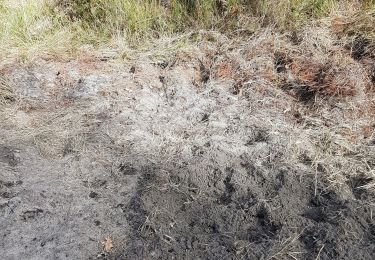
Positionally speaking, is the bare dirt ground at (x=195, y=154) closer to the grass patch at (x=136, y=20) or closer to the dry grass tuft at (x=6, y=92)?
the dry grass tuft at (x=6, y=92)

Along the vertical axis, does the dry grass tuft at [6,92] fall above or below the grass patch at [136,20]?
below

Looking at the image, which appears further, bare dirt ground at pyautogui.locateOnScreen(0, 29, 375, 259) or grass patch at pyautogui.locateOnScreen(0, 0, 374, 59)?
grass patch at pyautogui.locateOnScreen(0, 0, 374, 59)

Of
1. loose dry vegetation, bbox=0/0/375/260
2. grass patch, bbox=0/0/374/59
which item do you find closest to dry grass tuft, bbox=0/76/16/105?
loose dry vegetation, bbox=0/0/375/260

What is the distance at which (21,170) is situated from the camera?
2.64m

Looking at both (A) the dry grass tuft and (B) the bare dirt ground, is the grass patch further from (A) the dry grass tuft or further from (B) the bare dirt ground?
(A) the dry grass tuft

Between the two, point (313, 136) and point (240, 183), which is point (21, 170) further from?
point (313, 136)

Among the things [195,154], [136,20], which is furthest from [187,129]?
[136,20]

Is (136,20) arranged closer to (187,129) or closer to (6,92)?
(6,92)

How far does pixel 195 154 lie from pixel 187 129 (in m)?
0.25

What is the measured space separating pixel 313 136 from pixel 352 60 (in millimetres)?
861

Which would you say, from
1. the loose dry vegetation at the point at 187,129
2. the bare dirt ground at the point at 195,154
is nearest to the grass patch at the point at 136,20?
the loose dry vegetation at the point at 187,129

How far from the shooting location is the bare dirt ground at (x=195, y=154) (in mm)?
2209

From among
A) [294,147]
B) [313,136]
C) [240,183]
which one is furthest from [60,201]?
[313,136]

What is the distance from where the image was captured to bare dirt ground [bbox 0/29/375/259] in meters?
2.21
